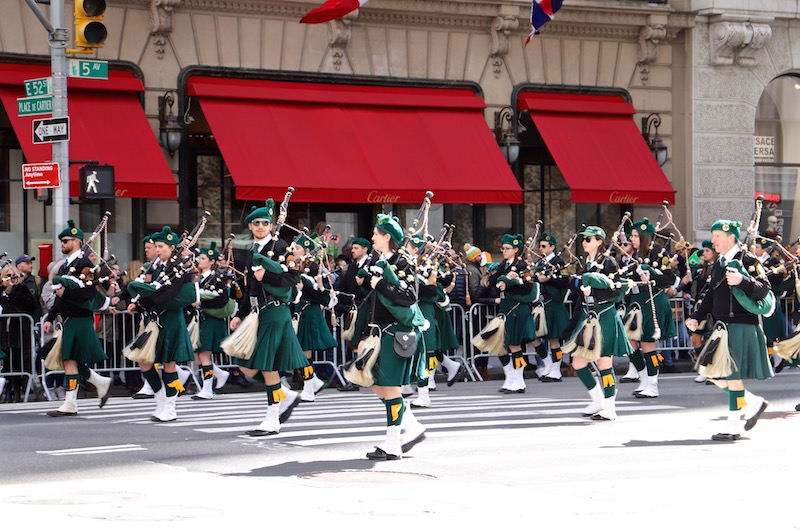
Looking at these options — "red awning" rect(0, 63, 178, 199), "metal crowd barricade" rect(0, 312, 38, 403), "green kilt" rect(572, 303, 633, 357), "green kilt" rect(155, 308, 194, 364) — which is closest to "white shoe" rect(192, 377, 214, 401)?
"metal crowd barricade" rect(0, 312, 38, 403)

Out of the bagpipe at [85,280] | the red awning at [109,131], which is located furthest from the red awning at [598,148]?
the bagpipe at [85,280]

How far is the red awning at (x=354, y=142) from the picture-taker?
78.1 feet

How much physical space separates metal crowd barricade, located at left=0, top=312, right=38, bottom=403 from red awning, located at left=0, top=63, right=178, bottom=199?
2899 mm

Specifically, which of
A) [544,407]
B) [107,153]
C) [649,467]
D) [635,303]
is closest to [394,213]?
[107,153]

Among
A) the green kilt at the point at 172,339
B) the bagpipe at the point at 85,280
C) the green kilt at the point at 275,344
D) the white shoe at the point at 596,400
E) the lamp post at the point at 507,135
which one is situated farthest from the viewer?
the lamp post at the point at 507,135

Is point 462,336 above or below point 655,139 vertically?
below

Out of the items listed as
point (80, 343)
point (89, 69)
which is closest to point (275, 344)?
point (80, 343)

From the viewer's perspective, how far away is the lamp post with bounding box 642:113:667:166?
2808cm

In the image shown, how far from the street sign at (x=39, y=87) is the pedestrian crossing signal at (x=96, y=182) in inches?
50.1

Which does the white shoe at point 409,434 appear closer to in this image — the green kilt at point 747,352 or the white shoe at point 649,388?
the green kilt at point 747,352

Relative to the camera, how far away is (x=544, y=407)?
57.1 feet

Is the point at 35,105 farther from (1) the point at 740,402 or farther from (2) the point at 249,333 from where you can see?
(1) the point at 740,402

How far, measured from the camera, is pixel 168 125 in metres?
23.6

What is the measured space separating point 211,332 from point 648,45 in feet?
39.1
